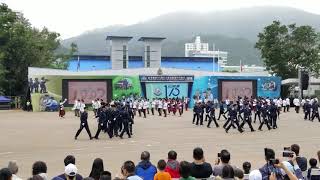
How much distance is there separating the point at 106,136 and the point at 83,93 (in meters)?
25.3

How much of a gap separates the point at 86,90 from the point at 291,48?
26335mm

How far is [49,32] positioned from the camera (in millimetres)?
75312

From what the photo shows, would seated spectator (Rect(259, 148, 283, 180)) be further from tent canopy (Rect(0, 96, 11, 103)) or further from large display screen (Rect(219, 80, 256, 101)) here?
tent canopy (Rect(0, 96, 11, 103))

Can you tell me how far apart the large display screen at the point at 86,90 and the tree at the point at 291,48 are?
22902mm

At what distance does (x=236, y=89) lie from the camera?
53281 mm

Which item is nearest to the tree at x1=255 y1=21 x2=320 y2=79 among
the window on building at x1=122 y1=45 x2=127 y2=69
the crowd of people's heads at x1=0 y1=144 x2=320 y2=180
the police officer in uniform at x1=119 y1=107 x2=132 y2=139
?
the window on building at x1=122 y1=45 x2=127 y2=69

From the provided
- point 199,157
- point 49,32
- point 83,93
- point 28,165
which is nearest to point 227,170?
point 199,157

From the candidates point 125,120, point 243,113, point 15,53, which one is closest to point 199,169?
point 125,120

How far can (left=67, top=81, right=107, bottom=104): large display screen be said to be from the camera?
49.2 metres

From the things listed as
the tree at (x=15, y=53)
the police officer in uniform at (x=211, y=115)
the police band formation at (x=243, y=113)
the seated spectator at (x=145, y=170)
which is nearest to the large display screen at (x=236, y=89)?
the police band formation at (x=243, y=113)

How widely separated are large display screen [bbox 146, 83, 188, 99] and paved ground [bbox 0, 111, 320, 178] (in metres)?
21.4

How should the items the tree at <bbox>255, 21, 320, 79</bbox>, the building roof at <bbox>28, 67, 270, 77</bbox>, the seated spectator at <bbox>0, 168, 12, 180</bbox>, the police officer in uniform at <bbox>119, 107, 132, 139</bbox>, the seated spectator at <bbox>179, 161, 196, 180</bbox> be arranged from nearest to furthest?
the seated spectator at <bbox>0, 168, 12, 180</bbox> → the seated spectator at <bbox>179, 161, 196, 180</bbox> → the police officer in uniform at <bbox>119, 107, 132, 139</bbox> → the building roof at <bbox>28, 67, 270, 77</bbox> → the tree at <bbox>255, 21, 320, 79</bbox>

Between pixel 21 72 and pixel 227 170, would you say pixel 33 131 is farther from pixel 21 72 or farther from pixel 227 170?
pixel 21 72

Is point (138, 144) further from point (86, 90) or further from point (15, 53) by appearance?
point (15, 53)
